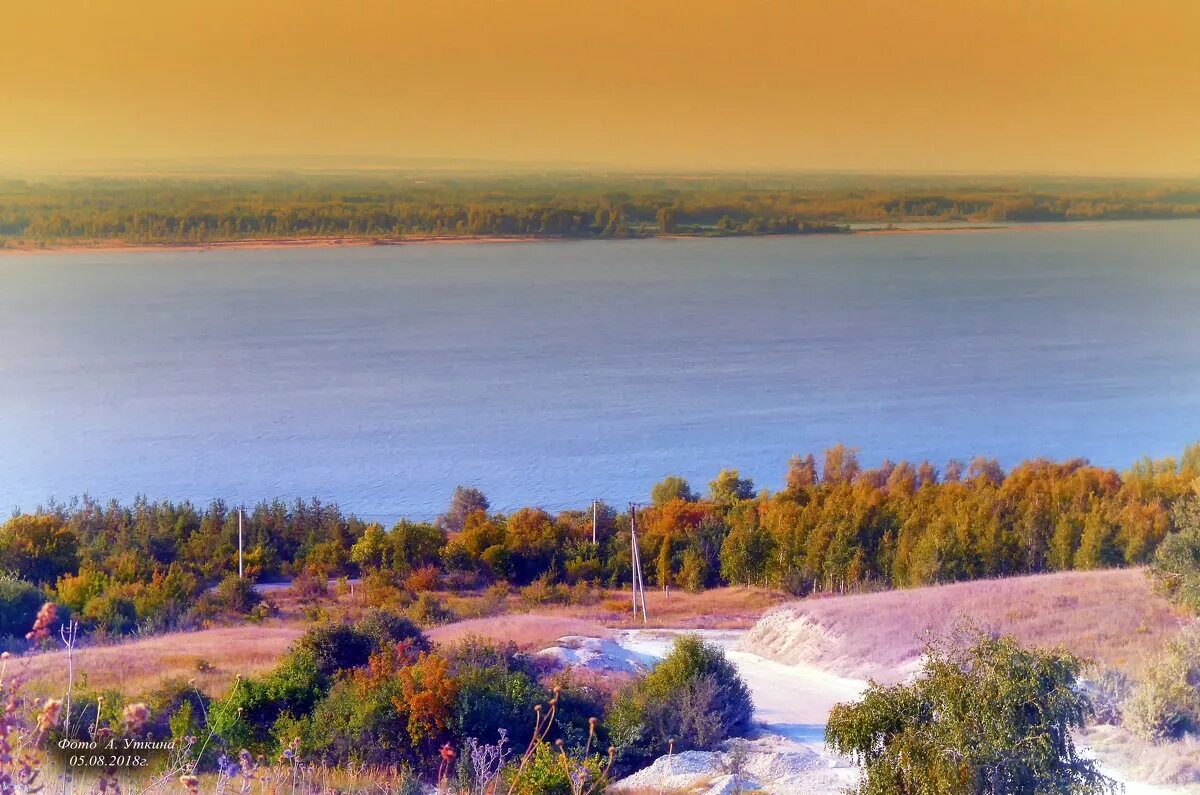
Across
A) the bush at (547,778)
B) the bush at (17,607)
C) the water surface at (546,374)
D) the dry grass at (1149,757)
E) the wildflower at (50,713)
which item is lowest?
the water surface at (546,374)

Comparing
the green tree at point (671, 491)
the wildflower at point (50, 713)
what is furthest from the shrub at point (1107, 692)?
the green tree at point (671, 491)

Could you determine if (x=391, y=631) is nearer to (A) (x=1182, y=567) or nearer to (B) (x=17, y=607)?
(B) (x=17, y=607)

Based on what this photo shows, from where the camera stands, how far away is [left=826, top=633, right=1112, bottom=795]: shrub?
503 cm

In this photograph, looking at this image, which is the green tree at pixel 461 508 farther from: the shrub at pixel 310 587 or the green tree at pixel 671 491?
the shrub at pixel 310 587

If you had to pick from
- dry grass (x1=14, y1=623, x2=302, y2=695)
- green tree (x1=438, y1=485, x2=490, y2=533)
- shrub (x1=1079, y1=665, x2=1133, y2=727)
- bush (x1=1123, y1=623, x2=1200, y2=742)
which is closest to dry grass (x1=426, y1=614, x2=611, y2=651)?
dry grass (x1=14, y1=623, x2=302, y2=695)

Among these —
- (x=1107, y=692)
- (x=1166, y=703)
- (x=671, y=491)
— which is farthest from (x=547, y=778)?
→ (x=671, y=491)

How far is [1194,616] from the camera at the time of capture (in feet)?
32.5

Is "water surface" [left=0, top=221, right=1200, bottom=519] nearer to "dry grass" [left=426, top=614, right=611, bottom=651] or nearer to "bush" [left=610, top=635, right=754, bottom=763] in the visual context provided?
"dry grass" [left=426, top=614, right=611, bottom=651]

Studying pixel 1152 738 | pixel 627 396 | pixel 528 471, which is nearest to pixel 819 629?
pixel 1152 738

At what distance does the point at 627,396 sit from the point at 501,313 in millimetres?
22062

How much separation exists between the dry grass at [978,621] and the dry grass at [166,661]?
468cm

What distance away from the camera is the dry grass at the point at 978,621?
32.2 feet

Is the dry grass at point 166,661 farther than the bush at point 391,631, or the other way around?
the bush at point 391,631

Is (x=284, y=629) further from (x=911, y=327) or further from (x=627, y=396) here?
(x=911, y=327)
